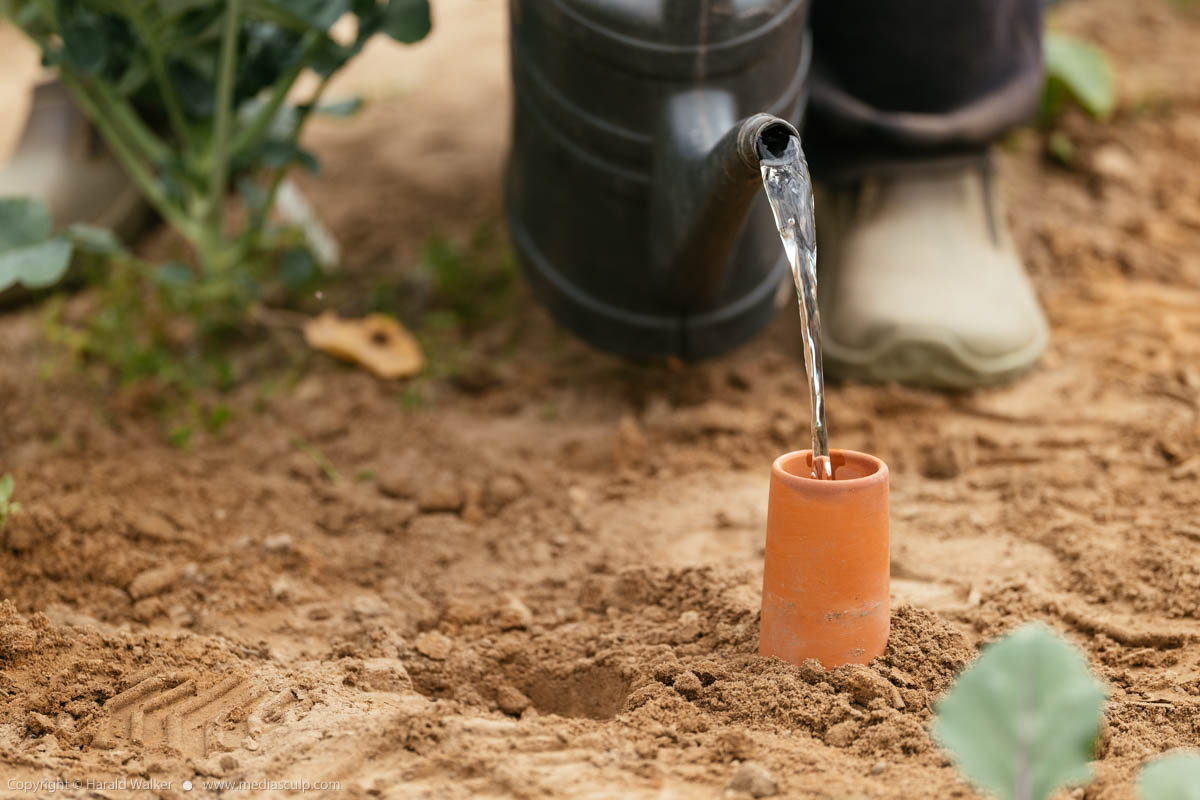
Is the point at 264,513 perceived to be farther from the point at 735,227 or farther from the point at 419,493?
the point at 735,227

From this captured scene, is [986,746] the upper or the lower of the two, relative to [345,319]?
upper

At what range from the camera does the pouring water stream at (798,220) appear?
51.0 inches

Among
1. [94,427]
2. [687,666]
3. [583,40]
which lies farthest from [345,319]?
[687,666]

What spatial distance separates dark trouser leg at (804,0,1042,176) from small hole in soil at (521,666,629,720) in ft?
3.94

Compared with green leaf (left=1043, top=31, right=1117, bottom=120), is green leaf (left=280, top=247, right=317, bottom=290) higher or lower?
lower

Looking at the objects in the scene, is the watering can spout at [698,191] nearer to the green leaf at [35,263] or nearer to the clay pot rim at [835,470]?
the clay pot rim at [835,470]

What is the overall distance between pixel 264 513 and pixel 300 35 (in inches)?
35.5

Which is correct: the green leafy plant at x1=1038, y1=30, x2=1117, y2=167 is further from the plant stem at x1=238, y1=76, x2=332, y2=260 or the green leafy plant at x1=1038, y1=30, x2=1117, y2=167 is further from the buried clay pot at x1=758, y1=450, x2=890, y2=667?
the buried clay pot at x1=758, y1=450, x2=890, y2=667

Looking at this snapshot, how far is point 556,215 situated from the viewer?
6.36 feet

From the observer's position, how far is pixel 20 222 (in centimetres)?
186

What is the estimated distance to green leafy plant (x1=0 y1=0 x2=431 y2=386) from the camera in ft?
6.16

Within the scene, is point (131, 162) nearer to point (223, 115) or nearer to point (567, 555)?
point (223, 115)

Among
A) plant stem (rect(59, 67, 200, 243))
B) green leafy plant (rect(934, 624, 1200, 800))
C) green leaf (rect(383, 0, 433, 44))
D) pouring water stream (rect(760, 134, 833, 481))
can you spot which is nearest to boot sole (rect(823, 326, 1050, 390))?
pouring water stream (rect(760, 134, 833, 481))

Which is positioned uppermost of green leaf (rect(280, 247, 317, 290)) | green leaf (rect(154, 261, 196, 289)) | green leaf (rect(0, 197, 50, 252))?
green leaf (rect(0, 197, 50, 252))
